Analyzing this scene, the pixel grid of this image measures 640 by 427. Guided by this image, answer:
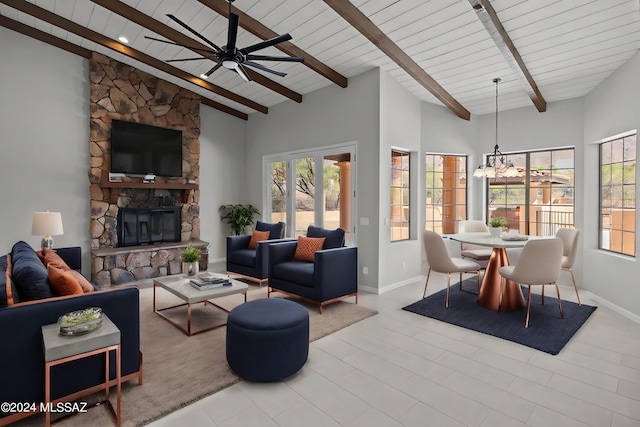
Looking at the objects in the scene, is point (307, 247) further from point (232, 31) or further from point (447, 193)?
point (447, 193)

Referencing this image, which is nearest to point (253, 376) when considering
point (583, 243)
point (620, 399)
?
point (620, 399)

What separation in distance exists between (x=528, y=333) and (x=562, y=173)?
3.30 metres

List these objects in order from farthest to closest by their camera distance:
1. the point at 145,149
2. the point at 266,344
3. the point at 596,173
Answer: the point at 145,149 < the point at 596,173 < the point at 266,344

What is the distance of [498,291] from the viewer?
4.21 metres

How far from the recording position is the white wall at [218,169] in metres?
6.86

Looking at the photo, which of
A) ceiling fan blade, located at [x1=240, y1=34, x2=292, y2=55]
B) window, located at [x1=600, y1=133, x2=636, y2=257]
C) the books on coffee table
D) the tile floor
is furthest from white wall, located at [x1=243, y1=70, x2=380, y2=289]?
window, located at [x1=600, y1=133, x2=636, y2=257]

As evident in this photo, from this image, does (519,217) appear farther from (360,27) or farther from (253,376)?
(253,376)

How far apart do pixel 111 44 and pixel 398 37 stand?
401 centimetres

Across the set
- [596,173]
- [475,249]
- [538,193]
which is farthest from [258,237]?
[596,173]

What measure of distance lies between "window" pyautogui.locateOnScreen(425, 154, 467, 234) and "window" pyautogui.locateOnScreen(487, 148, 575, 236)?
1.77 ft

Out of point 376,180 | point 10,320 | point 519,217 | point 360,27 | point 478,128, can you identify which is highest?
point 360,27

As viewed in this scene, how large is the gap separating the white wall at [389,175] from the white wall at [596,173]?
2.30m

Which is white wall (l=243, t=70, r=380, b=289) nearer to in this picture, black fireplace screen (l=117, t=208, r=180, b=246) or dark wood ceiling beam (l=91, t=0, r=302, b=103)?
dark wood ceiling beam (l=91, t=0, r=302, b=103)

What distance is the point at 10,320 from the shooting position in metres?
1.92
